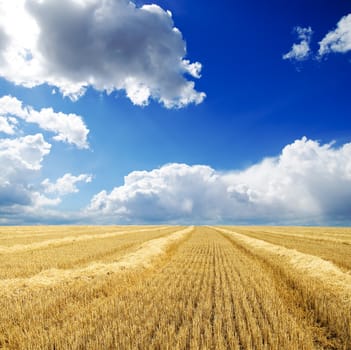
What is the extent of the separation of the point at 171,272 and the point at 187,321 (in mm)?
7129

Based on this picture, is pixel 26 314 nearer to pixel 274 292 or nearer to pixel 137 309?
pixel 137 309

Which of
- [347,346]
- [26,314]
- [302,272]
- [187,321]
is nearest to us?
[347,346]

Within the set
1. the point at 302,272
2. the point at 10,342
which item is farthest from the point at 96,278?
the point at 302,272

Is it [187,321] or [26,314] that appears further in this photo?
[26,314]

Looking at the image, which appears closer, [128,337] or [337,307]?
[128,337]

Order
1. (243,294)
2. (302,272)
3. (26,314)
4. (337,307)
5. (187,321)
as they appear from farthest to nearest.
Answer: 1. (302,272)
2. (243,294)
3. (337,307)
4. (26,314)
5. (187,321)

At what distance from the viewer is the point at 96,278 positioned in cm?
1206

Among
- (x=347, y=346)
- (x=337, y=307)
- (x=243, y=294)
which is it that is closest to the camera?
(x=347, y=346)

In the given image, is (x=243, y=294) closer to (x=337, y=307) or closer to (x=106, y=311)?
(x=337, y=307)

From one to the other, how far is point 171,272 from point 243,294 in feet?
16.4

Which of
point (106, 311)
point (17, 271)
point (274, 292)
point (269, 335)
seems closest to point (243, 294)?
point (274, 292)

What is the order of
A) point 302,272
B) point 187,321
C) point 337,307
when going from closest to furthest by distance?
point 187,321 < point 337,307 < point 302,272

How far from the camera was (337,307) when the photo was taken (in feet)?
27.6

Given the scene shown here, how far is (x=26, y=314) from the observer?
7.90 meters
